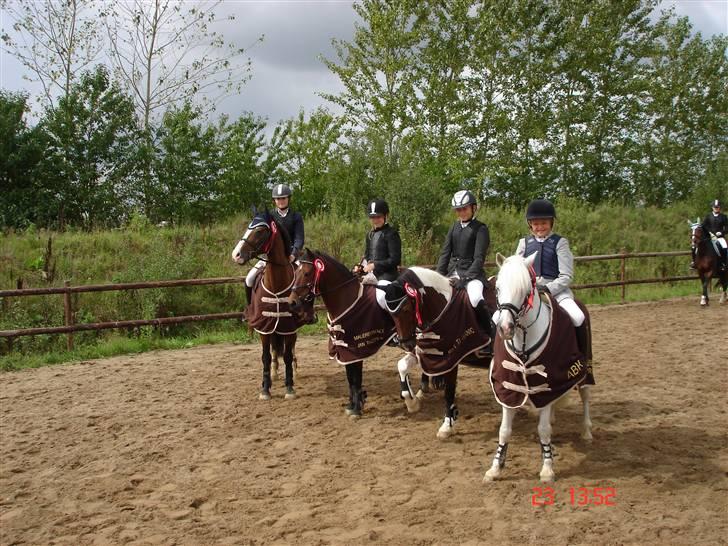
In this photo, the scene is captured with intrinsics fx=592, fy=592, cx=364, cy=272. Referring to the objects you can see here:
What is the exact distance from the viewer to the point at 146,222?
15.4 m

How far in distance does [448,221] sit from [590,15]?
589 inches

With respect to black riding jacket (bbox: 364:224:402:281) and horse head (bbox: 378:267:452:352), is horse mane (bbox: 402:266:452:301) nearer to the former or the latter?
horse head (bbox: 378:267:452:352)

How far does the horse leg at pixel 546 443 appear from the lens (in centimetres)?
475

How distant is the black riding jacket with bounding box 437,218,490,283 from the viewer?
6074 mm

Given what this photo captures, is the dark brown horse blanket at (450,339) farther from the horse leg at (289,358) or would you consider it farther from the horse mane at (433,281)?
the horse leg at (289,358)

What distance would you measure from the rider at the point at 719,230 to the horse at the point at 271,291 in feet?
41.4

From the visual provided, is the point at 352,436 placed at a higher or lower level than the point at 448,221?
lower

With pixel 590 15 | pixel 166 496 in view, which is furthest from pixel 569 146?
pixel 166 496

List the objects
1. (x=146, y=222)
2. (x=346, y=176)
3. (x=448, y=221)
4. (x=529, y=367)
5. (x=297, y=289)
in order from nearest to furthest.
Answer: (x=529, y=367), (x=297, y=289), (x=146, y=222), (x=448, y=221), (x=346, y=176)

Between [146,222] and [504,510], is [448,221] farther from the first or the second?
[504,510]

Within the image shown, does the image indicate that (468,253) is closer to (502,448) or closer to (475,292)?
(475,292)

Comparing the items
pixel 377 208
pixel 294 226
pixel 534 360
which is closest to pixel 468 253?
pixel 377 208

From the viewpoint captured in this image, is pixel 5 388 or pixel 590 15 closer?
pixel 5 388
